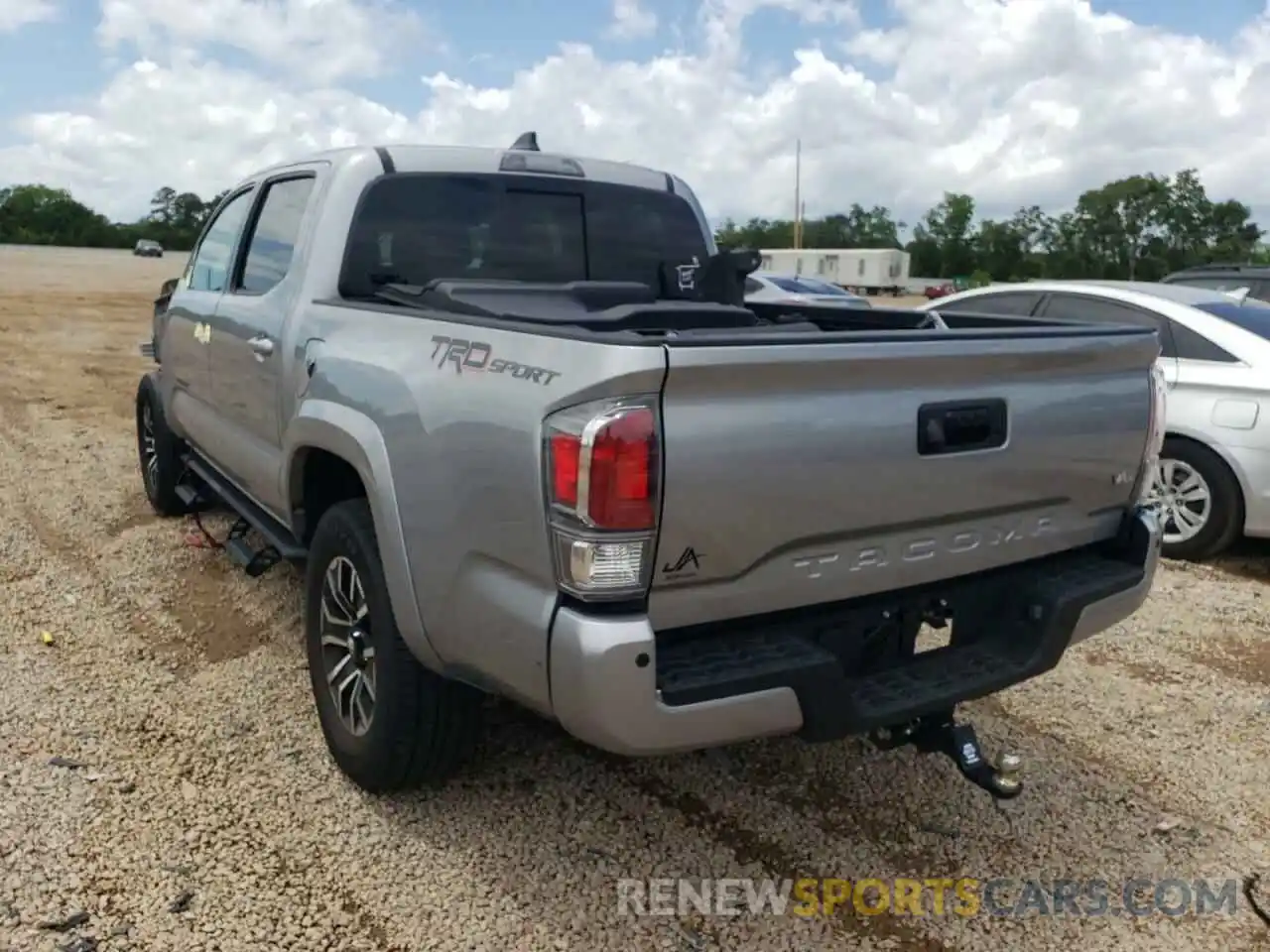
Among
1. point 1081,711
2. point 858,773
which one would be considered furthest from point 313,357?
point 1081,711

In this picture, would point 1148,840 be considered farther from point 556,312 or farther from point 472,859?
point 556,312

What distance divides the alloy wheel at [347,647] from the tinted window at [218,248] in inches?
82.5

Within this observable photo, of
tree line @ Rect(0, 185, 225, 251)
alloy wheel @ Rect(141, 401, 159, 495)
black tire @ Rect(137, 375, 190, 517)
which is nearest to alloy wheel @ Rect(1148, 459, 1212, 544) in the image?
black tire @ Rect(137, 375, 190, 517)

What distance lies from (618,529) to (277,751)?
1919 mm

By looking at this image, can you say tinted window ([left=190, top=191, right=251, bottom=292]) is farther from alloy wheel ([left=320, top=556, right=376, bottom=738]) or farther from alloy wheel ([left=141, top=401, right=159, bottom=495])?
alloy wheel ([left=320, top=556, right=376, bottom=738])

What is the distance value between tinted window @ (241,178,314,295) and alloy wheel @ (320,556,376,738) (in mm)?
1377

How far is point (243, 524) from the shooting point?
17.6ft

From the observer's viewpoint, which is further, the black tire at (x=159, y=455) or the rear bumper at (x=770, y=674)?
the black tire at (x=159, y=455)

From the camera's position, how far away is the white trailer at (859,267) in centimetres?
6538

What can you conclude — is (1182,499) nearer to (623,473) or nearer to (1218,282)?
(1218,282)

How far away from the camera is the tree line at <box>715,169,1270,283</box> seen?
79.1m

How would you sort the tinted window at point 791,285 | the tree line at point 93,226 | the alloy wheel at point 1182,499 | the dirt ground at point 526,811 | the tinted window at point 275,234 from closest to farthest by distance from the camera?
the dirt ground at point 526,811
the tinted window at point 275,234
the alloy wheel at point 1182,499
the tinted window at point 791,285
the tree line at point 93,226

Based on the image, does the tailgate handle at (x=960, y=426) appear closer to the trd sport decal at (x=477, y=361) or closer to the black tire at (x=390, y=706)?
the trd sport decal at (x=477, y=361)

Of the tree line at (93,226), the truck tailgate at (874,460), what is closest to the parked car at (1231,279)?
the truck tailgate at (874,460)
